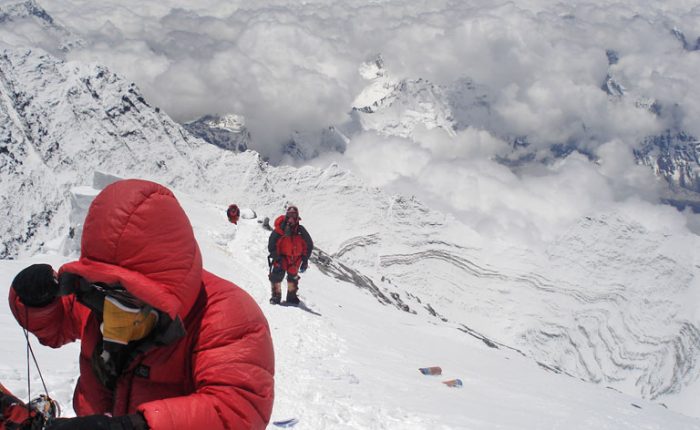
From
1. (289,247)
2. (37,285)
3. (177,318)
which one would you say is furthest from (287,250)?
(177,318)

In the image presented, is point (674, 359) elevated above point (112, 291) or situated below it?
below

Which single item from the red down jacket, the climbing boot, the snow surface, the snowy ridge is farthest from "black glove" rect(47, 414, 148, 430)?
the snowy ridge

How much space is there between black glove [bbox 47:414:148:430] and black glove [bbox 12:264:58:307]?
1145 millimetres

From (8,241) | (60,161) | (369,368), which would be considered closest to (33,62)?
(60,161)

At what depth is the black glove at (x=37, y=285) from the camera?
2979 millimetres

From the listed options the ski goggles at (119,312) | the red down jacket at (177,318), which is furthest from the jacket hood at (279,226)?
the ski goggles at (119,312)

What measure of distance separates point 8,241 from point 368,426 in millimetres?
118286

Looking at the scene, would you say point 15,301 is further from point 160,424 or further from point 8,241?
point 8,241

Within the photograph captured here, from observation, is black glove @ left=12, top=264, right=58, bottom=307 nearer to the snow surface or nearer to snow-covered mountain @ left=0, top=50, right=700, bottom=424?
the snow surface

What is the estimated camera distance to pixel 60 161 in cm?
14075

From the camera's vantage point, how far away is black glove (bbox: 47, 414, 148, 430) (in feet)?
6.52

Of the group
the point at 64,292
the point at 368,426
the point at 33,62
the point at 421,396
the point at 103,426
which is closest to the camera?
the point at 103,426

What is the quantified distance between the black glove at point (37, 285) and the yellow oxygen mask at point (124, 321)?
719 millimetres

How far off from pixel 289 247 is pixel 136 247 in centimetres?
1232
